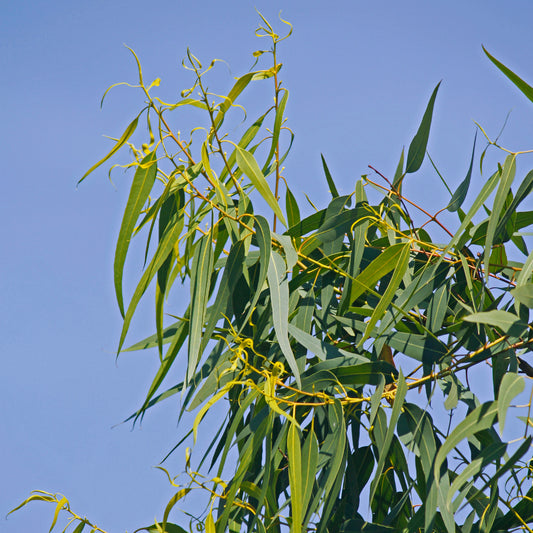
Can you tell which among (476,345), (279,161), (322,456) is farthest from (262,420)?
(279,161)

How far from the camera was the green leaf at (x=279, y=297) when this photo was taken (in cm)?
89

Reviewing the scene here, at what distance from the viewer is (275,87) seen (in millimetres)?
1118

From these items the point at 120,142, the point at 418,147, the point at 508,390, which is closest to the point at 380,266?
the point at 418,147

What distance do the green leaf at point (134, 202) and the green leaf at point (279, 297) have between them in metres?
0.22

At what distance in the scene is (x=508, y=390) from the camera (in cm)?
77

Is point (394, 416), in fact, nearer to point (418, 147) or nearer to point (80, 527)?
point (418, 147)

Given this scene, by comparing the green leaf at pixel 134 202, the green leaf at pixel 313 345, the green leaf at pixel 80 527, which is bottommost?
the green leaf at pixel 80 527

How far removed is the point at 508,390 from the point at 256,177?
0.47 m

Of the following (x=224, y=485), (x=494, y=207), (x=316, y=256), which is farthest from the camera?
(x=316, y=256)

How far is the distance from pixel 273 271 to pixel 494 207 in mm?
331

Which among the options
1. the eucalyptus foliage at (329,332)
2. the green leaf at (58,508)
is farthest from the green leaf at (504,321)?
the green leaf at (58,508)

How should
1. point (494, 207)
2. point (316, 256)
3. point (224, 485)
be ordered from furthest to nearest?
point (316, 256) → point (224, 485) → point (494, 207)

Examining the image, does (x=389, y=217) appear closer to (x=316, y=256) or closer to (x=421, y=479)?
(x=316, y=256)

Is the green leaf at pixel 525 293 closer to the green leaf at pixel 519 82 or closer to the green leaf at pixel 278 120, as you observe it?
the green leaf at pixel 519 82
